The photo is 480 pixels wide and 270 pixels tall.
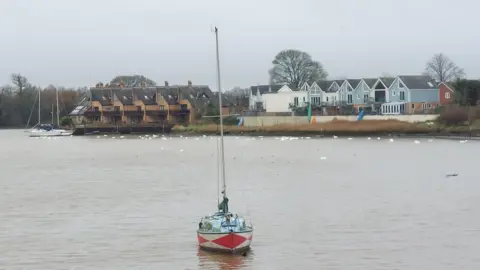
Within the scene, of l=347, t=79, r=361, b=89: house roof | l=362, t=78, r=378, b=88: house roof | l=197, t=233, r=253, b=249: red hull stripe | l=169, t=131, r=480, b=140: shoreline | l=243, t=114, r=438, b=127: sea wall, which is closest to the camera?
l=197, t=233, r=253, b=249: red hull stripe

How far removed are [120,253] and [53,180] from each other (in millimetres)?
23817

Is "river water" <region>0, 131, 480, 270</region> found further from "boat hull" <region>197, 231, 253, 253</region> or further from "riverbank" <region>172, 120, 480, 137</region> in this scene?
"riverbank" <region>172, 120, 480, 137</region>

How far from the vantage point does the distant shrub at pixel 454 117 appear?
8607 centimetres

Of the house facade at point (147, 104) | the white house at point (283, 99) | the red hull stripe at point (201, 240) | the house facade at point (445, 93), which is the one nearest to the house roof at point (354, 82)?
the white house at point (283, 99)

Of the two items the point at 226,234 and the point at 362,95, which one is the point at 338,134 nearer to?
the point at 362,95

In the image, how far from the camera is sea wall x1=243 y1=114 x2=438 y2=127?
94.0 m

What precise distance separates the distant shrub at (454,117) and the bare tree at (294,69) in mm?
43486

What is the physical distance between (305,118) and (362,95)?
34.0 ft

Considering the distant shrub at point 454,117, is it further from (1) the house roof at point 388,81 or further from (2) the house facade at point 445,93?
(1) the house roof at point 388,81

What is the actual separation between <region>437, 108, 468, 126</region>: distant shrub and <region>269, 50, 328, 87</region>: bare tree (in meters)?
43.5

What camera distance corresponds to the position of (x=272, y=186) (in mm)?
38844

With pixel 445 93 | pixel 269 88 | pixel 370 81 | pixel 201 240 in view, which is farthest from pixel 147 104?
pixel 201 240

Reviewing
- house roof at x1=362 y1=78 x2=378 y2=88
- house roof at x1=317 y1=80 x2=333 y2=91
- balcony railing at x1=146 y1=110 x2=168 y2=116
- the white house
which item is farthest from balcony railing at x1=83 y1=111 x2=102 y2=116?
house roof at x1=362 y1=78 x2=378 y2=88

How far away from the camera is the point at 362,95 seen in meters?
112
